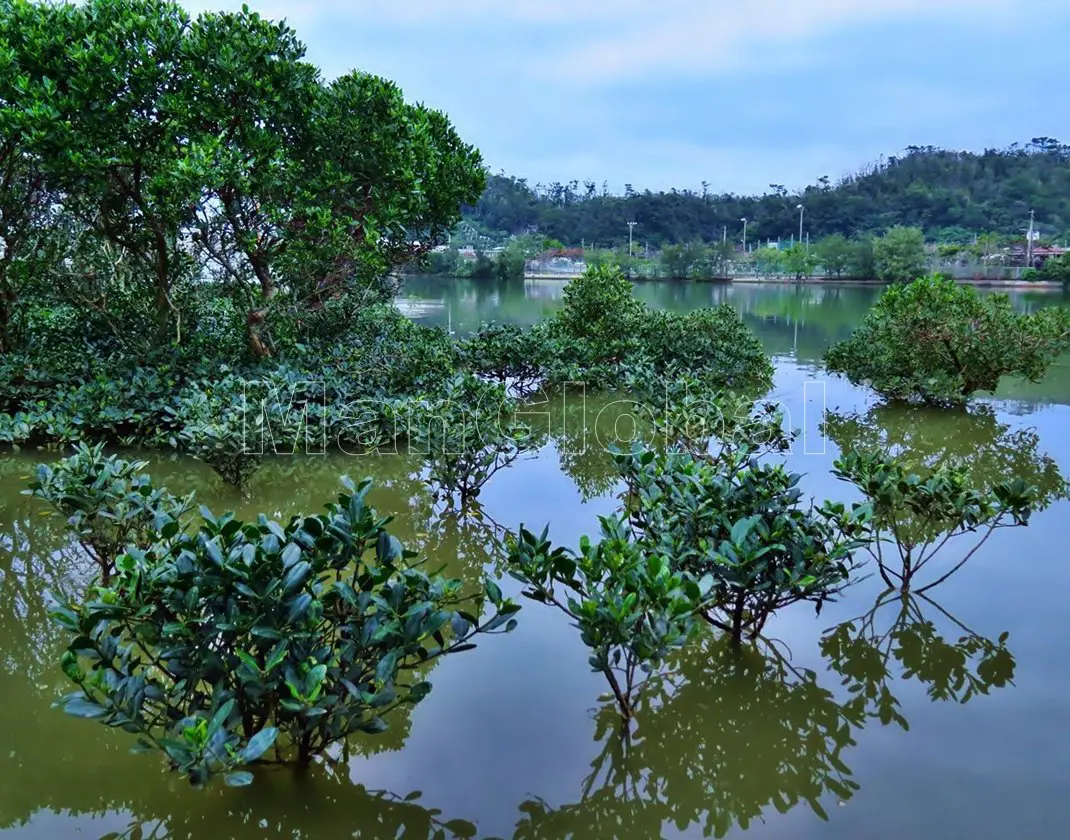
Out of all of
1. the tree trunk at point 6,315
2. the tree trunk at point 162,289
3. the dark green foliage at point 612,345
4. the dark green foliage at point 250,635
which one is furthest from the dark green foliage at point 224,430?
the dark green foliage at point 612,345

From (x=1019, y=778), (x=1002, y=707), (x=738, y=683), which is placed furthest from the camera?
(x=738, y=683)

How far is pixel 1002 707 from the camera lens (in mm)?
2959

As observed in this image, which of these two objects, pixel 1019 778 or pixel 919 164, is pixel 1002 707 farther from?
pixel 919 164

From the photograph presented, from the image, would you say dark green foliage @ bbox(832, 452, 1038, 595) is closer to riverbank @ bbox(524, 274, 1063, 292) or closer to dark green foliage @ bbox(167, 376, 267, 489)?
dark green foliage @ bbox(167, 376, 267, 489)

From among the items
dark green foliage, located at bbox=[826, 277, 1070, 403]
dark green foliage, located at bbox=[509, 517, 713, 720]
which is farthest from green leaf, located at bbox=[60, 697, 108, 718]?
dark green foliage, located at bbox=[826, 277, 1070, 403]

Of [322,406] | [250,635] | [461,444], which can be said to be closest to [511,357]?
[322,406]

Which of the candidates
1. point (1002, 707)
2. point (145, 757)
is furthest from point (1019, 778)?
point (145, 757)

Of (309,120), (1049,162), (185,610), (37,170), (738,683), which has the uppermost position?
(1049,162)

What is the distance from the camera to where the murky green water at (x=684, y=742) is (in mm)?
2344

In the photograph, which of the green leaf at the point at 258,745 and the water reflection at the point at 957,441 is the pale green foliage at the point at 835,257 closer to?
the water reflection at the point at 957,441

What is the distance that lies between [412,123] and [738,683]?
5.96m

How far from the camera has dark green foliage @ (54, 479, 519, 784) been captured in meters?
2.03

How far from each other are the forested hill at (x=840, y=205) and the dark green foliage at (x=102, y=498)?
51.3 metres

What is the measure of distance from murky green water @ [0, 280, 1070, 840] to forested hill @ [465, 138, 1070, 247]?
169 feet
